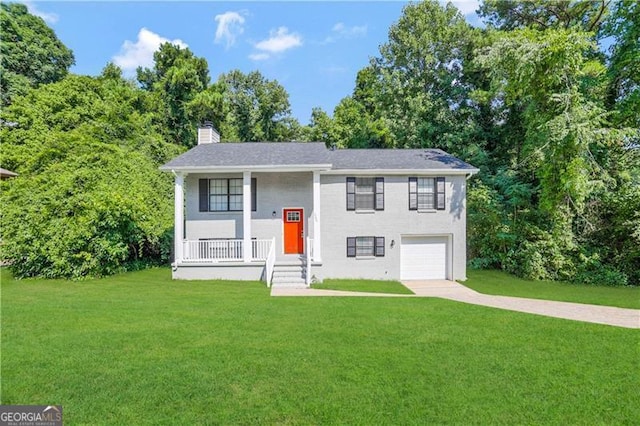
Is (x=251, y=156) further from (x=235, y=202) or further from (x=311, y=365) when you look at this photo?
(x=311, y=365)

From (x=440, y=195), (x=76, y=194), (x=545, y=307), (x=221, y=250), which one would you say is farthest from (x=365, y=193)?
(x=76, y=194)

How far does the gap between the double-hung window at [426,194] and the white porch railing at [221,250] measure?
20.4 ft

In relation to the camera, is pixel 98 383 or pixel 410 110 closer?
pixel 98 383

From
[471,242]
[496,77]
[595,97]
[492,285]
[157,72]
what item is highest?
[157,72]

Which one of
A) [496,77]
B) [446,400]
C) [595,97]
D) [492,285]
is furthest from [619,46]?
[446,400]

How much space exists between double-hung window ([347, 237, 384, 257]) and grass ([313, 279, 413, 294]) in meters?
1.19

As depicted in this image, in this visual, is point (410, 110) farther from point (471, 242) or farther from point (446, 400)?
point (446, 400)

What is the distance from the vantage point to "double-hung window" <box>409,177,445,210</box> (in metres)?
14.7

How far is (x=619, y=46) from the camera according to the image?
50.9 ft

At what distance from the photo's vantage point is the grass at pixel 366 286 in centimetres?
1230

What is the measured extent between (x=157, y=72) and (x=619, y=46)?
2917 cm

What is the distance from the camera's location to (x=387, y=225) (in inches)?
576

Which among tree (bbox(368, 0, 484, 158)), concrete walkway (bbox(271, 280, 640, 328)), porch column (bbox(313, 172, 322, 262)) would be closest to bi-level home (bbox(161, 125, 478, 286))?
porch column (bbox(313, 172, 322, 262))

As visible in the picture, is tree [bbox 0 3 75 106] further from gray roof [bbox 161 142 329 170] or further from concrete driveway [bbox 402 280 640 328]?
concrete driveway [bbox 402 280 640 328]
